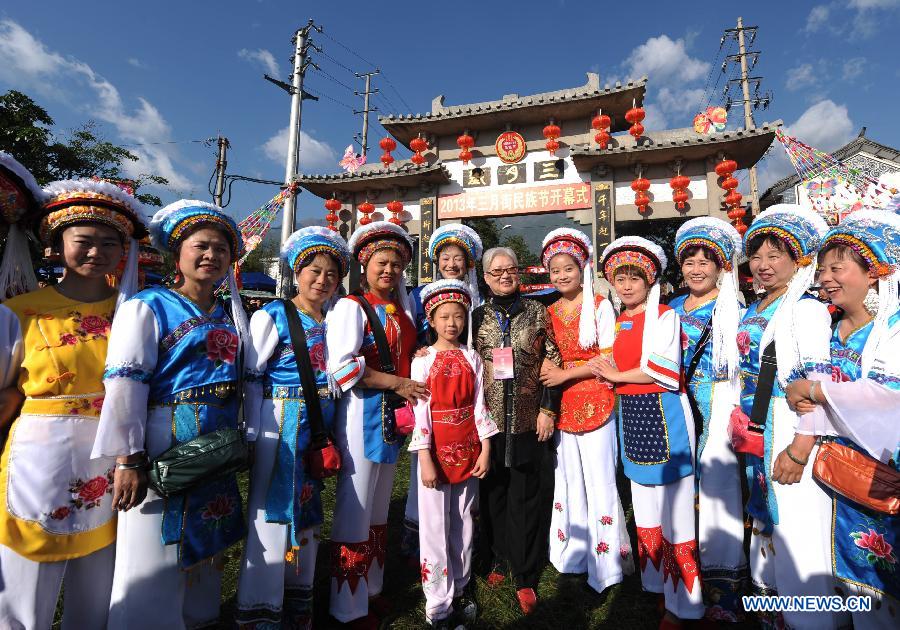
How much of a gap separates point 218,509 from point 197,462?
0.35 metres

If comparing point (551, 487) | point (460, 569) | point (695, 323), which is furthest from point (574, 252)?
point (551, 487)

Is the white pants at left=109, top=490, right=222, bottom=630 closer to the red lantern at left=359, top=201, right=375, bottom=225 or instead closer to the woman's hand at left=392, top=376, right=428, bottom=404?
the woman's hand at left=392, top=376, right=428, bottom=404

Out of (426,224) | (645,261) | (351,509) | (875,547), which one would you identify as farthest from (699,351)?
(426,224)

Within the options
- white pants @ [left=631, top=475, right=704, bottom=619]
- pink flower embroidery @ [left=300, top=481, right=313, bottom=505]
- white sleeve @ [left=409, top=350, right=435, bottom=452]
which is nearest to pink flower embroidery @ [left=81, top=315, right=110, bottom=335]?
pink flower embroidery @ [left=300, top=481, right=313, bottom=505]

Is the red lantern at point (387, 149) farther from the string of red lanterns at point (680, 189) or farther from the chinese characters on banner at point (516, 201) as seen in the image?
the string of red lanterns at point (680, 189)

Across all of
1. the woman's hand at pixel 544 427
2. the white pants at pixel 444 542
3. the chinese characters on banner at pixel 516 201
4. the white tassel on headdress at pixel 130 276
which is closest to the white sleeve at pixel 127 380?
the white tassel on headdress at pixel 130 276

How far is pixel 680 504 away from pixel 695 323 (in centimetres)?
110

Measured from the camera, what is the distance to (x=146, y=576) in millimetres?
1780

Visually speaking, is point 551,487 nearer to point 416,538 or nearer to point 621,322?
point 416,538

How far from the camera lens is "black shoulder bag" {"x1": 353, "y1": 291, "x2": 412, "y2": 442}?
258 centimetres

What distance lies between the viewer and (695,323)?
2760 mm

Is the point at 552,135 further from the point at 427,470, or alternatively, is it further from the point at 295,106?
the point at 427,470

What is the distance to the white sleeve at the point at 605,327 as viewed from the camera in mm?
2986

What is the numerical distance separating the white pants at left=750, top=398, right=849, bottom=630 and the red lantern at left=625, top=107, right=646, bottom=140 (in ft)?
33.9
